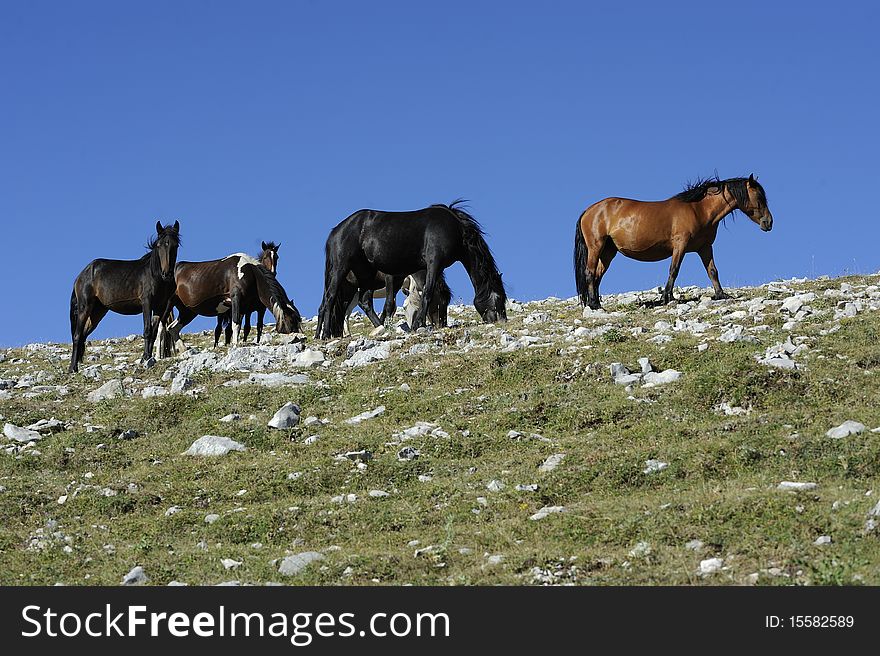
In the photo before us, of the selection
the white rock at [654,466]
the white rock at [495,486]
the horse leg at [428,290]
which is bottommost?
the white rock at [495,486]

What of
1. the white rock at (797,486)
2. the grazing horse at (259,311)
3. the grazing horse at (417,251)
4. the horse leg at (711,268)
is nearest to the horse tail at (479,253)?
the grazing horse at (417,251)

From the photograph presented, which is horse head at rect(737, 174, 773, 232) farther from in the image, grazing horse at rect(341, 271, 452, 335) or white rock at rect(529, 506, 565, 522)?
white rock at rect(529, 506, 565, 522)

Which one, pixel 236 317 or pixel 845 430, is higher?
pixel 236 317

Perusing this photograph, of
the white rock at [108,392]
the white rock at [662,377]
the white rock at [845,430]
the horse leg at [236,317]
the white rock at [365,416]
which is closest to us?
the white rock at [845,430]

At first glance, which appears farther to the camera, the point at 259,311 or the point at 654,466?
the point at 259,311

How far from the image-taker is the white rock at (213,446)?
41.5ft

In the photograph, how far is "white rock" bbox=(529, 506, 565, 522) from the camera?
31.9ft

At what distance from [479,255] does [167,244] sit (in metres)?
5.53

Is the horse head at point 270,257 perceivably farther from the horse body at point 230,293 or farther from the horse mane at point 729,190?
the horse mane at point 729,190

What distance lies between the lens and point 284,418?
13.4 m

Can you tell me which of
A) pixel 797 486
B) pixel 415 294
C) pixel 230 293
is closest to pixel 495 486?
pixel 797 486

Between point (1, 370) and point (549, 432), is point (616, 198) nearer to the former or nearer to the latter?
point (549, 432)

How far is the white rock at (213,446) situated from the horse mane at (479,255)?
7.05 m

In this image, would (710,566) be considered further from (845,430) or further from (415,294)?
(415,294)
